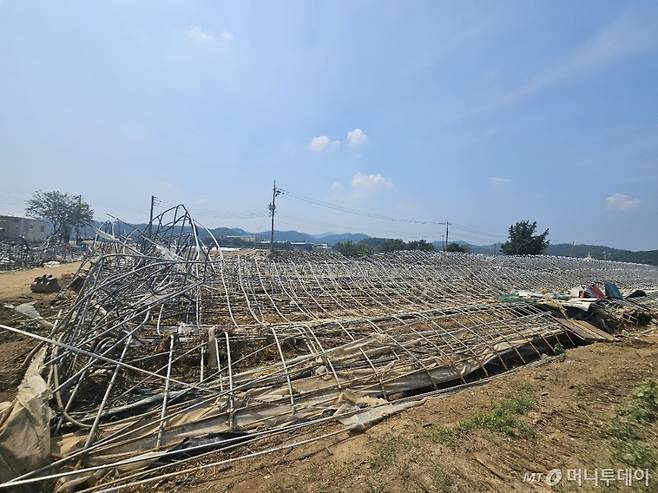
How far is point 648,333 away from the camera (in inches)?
372

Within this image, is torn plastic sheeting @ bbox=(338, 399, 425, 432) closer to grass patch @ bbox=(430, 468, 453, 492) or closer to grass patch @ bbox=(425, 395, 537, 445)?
grass patch @ bbox=(425, 395, 537, 445)

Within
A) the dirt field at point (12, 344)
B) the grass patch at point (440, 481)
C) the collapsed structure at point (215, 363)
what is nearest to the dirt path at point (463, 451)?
the grass patch at point (440, 481)

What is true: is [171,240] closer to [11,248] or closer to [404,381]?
[404,381]

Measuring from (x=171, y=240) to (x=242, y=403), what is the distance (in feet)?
27.5

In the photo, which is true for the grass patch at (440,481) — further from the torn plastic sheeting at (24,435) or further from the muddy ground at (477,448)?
the torn plastic sheeting at (24,435)

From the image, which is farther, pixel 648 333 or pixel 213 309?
pixel 648 333

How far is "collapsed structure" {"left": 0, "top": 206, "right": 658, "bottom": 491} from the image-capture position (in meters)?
3.60

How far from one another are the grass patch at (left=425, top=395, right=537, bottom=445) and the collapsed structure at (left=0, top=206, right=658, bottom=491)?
85 cm

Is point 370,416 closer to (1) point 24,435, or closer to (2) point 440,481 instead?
(2) point 440,481

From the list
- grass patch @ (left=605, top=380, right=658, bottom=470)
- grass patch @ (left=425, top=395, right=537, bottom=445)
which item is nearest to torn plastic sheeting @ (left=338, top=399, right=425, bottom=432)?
grass patch @ (left=425, top=395, right=537, bottom=445)

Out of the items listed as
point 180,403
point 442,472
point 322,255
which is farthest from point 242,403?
point 322,255

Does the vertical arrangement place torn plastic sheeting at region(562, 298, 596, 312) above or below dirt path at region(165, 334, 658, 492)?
above

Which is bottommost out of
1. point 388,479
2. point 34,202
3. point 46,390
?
point 388,479

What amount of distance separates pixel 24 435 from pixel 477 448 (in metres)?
4.59
